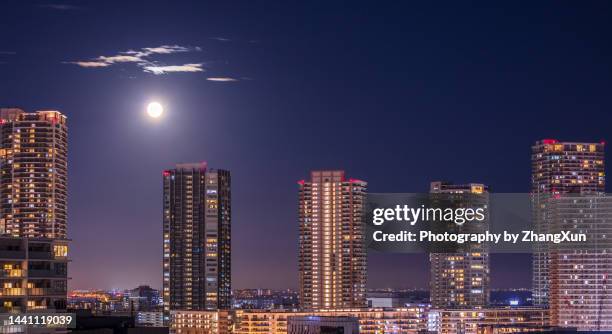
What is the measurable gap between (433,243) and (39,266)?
66.4 ft

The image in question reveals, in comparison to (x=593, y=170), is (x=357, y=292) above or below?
below

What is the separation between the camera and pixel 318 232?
115688mm

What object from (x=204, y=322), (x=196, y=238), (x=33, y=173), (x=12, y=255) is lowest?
(x=204, y=322)

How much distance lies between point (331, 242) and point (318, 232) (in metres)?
1.70

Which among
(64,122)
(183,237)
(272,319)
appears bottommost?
(272,319)

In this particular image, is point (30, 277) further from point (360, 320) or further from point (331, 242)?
point (331, 242)

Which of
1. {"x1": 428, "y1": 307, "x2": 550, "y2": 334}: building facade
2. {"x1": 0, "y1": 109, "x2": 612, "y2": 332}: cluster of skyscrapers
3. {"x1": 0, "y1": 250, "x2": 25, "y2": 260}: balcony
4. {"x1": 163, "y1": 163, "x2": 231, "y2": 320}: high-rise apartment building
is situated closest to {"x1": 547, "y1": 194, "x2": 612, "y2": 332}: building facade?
{"x1": 0, "y1": 109, "x2": 612, "y2": 332}: cluster of skyscrapers

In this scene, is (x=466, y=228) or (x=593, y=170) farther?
(x=593, y=170)

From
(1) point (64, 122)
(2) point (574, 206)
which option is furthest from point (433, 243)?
(1) point (64, 122)

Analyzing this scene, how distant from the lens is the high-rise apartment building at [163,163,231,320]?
116 meters

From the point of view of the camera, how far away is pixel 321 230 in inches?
4562

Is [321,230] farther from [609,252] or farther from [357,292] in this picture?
[609,252]

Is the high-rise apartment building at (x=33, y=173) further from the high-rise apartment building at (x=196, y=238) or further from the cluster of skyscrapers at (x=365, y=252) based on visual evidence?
the high-rise apartment building at (x=196, y=238)

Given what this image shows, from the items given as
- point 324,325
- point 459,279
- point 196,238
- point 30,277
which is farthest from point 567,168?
point 30,277
